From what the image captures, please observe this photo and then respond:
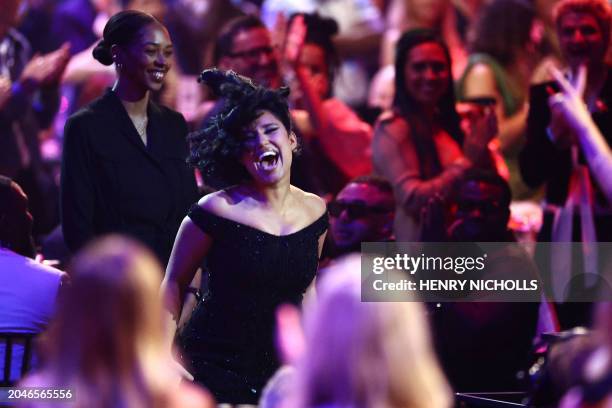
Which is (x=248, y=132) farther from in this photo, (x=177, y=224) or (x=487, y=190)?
(x=487, y=190)

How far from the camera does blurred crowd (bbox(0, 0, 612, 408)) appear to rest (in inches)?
100

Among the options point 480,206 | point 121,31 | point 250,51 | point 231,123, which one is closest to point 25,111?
point 250,51

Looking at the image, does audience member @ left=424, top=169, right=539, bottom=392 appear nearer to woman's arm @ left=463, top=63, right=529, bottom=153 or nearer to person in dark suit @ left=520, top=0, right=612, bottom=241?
person in dark suit @ left=520, top=0, right=612, bottom=241

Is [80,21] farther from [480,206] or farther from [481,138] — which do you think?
[480,206]

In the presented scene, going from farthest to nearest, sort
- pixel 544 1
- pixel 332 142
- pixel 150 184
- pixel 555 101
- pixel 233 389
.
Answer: pixel 544 1
pixel 332 142
pixel 555 101
pixel 150 184
pixel 233 389

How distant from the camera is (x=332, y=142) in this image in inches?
274

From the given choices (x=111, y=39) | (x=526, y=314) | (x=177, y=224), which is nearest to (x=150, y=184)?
(x=177, y=224)

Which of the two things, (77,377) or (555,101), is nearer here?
(77,377)

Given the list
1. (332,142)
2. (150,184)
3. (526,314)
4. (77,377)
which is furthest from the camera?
(332,142)

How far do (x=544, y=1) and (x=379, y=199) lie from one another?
2.77 metres

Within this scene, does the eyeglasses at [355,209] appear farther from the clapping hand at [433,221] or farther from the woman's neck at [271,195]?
the woman's neck at [271,195]

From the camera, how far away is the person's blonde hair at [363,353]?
2.53 m

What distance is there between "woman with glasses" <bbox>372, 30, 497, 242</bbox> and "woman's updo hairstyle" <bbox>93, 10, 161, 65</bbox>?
1.67m

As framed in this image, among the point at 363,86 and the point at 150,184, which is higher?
the point at 363,86
